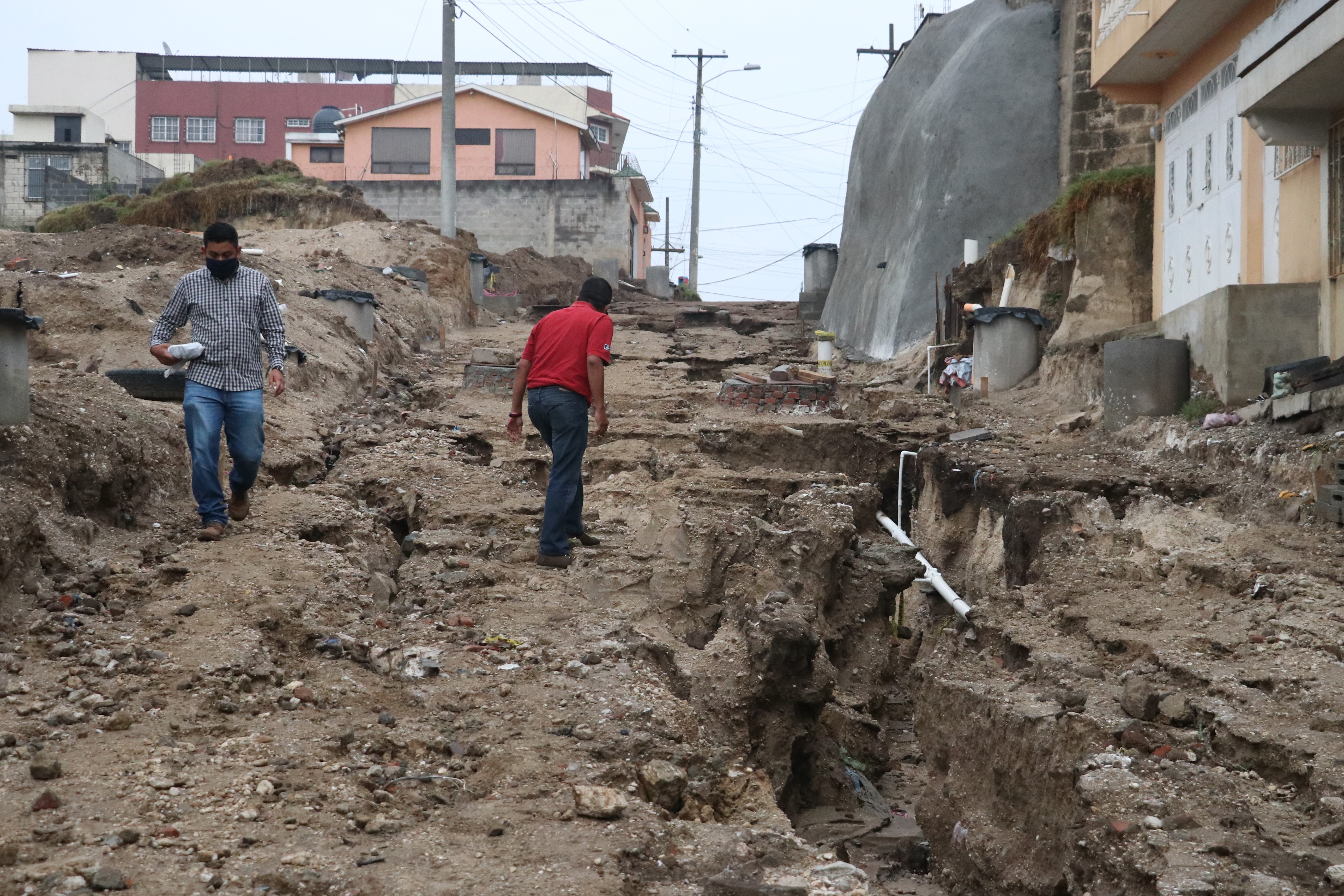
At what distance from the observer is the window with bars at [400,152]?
39250 mm

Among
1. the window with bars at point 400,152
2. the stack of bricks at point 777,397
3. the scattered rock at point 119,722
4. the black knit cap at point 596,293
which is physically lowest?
the scattered rock at point 119,722

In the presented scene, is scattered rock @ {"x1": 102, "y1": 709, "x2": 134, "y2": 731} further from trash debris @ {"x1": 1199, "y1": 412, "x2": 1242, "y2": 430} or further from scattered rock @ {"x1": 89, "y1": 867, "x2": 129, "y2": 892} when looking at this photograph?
trash debris @ {"x1": 1199, "y1": 412, "x2": 1242, "y2": 430}

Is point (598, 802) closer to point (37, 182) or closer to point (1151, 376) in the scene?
point (1151, 376)

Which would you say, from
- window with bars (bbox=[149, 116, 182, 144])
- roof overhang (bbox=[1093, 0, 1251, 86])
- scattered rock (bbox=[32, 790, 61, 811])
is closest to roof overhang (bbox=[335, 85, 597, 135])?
window with bars (bbox=[149, 116, 182, 144])

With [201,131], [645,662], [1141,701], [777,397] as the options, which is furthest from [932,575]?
[201,131]

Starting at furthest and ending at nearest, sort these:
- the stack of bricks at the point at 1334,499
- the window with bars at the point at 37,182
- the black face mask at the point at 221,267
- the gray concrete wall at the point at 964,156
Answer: the window with bars at the point at 37,182 < the gray concrete wall at the point at 964,156 < the stack of bricks at the point at 1334,499 < the black face mask at the point at 221,267

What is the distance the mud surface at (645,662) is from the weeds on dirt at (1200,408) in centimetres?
36

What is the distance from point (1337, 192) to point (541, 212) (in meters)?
26.1

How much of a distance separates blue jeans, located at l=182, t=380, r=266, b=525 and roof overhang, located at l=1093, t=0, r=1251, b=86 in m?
8.51

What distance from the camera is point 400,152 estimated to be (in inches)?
1551

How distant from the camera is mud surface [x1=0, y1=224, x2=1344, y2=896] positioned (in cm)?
390

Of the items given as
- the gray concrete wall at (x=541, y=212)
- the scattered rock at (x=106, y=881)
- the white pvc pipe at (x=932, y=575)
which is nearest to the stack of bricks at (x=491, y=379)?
the white pvc pipe at (x=932, y=575)

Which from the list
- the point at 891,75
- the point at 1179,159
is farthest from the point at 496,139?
the point at 1179,159

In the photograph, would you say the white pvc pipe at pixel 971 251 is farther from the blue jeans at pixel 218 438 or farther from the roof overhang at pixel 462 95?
the roof overhang at pixel 462 95
